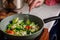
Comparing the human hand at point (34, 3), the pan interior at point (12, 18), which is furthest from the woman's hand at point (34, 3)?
the pan interior at point (12, 18)

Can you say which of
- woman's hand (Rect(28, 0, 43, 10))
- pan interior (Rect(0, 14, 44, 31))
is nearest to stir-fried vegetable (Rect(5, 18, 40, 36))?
pan interior (Rect(0, 14, 44, 31))

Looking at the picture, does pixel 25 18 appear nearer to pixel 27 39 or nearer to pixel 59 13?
pixel 27 39

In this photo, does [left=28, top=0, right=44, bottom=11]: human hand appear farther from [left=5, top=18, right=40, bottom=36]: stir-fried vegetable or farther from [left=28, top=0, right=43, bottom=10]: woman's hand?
[left=5, top=18, right=40, bottom=36]: stir-fried vegetable

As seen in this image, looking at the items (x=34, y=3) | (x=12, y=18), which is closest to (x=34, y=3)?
(x=34, y=3)

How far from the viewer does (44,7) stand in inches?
45.4

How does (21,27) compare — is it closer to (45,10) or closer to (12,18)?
(12,18)

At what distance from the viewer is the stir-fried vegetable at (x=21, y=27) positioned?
778 mm

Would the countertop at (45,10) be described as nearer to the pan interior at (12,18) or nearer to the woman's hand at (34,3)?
the woman's hand at (34,3)

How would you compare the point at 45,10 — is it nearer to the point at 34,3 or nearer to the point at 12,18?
the point at 34,3

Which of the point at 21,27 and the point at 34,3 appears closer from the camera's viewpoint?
the point at 21,27

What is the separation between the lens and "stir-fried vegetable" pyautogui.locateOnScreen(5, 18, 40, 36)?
0.78 metres

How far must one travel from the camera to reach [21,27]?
830 millimetres

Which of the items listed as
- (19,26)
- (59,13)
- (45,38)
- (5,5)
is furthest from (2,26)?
(59,13)

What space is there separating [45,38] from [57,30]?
0.36 meters
